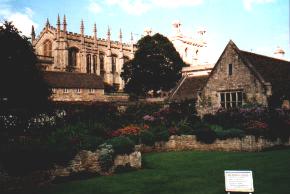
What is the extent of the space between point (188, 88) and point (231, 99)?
838 centimetres

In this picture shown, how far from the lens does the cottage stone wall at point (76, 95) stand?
175ft

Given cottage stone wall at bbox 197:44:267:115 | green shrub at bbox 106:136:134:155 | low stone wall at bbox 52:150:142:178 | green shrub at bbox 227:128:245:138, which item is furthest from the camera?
cottage stone wall at bbox 197:44:267:115

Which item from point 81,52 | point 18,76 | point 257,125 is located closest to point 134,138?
point 257,125

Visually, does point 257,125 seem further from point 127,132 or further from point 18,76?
point 18,76

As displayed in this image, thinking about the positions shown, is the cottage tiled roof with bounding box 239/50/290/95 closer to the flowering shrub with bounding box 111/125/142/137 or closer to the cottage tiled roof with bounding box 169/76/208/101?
the cottage tiled roof with bounding box 169/76/208/101

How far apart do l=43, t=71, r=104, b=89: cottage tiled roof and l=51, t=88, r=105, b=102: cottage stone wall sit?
61 cm

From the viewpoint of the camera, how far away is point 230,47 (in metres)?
31.4

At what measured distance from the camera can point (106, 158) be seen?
17.1m

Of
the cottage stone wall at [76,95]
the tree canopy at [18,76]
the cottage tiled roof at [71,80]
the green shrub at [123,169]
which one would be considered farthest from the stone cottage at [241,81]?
the cottage tiled roof at [71,80]

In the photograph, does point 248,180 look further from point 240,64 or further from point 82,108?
point 82,108

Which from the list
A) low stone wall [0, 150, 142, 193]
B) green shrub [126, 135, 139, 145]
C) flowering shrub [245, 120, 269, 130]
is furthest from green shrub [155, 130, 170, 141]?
low stone wall [0, 150, 142, 193]

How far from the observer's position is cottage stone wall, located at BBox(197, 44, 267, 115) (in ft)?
97.1

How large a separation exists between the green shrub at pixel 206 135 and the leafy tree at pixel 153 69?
38.9 meters

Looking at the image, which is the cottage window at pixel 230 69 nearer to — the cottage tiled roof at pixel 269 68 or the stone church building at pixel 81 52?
the cottage tiled roof at pixel 269 68
